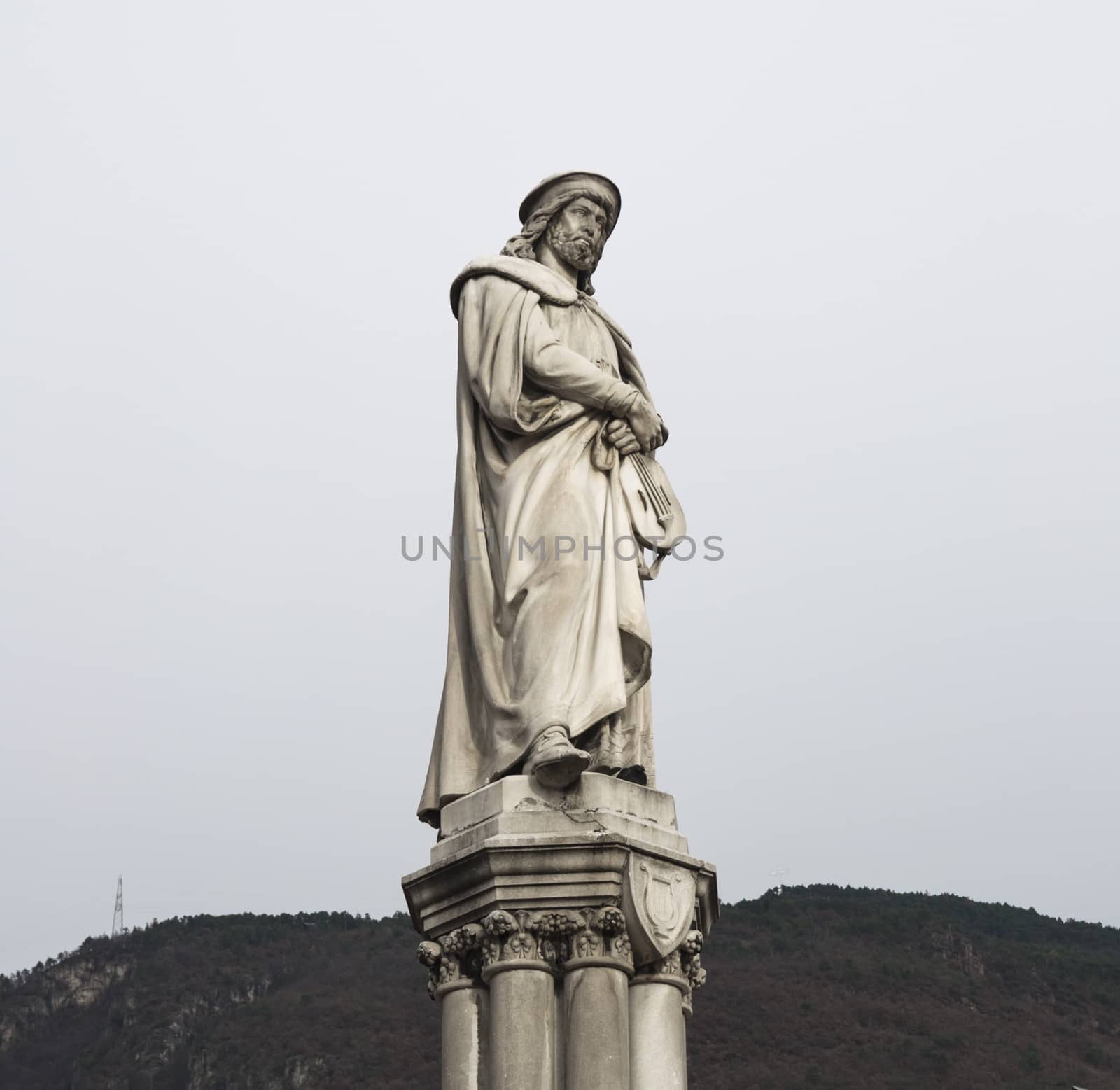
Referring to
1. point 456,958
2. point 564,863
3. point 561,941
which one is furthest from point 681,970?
point 456,958

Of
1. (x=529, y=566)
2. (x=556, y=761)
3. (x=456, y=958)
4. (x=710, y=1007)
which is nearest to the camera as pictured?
(x=556, y=761)

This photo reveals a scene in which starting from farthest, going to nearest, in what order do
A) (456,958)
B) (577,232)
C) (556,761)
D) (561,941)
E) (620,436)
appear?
(577,232)
(620,436)
(456,958)
(556,761)
(561,941)

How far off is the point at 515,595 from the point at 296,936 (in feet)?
163

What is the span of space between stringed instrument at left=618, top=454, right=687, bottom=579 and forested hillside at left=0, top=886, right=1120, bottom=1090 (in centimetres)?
3225

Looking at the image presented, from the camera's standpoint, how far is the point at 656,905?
9430mm

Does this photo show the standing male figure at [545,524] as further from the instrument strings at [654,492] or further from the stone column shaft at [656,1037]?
the stone column shaft at [656,1037]

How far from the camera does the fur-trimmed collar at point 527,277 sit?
11.2m

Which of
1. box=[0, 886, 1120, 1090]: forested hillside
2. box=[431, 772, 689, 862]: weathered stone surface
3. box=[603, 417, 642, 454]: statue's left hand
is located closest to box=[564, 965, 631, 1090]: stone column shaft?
box=[431, 772, 689, 862]: weathered stone surface

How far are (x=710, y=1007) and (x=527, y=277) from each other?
40.1 m

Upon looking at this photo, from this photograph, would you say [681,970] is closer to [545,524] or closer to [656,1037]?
[656,1037]

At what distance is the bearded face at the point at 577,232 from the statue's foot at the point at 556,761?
10.6 ft

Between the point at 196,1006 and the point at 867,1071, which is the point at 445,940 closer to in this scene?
the point at 867,1071

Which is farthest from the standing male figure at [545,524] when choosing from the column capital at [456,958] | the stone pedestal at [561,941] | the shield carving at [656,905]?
the column capital at [456,958]

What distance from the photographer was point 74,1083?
158ft
